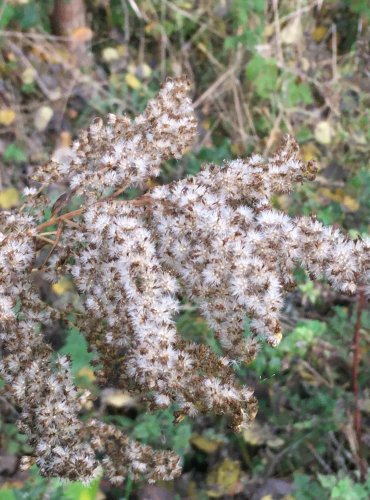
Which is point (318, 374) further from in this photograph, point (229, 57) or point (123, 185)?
point (229, 57)

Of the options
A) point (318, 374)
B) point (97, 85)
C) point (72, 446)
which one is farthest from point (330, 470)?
point (97, 85)

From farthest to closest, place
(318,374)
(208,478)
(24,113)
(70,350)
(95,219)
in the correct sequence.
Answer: (24,113) → (318,374) → (208,478) → (70,350) → (95,219)

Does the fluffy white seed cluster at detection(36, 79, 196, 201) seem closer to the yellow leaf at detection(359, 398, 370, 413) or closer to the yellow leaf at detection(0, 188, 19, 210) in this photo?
the yellow leaf at detection(359, 398, 370, 413)

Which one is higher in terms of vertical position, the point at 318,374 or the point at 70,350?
the point at 70,350

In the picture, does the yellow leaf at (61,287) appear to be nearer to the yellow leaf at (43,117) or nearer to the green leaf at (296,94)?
the yellow leaf at (43,117)

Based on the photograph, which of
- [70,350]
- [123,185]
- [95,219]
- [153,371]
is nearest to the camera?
[153,371]

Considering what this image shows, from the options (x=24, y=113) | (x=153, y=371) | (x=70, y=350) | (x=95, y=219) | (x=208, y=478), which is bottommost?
(x=208, y=478)

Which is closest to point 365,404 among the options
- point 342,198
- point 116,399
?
point 116,399

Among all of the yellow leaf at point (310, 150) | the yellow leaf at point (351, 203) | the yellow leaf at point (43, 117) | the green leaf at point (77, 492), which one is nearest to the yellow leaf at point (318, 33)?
the yellow leaf at point (310, 150)
